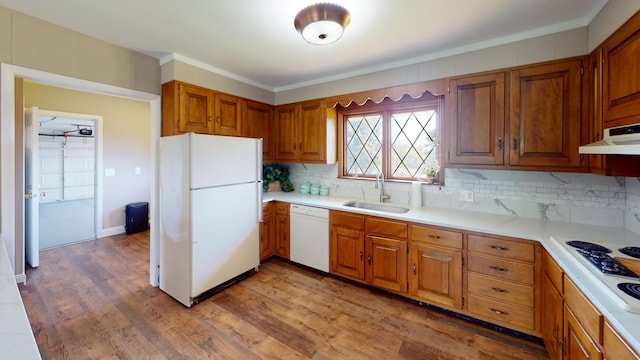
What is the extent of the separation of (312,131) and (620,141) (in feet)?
8.81

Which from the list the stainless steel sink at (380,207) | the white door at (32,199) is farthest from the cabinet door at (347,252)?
the white door at (32,199)

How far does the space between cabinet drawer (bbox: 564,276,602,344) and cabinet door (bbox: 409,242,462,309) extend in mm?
758

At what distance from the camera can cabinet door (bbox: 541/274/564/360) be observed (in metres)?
1.51

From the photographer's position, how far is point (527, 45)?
6.85 ft

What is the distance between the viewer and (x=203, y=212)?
2412 millimetres

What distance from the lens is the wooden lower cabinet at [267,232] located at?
3225 millimetres

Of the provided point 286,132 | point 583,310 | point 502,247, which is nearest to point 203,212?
point 286,132

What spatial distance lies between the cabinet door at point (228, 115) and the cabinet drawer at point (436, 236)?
234 cm

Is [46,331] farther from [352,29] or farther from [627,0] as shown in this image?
[627,0]

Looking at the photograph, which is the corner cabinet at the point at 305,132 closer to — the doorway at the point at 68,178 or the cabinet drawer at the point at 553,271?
the cabinet drawer at the point at 553,271

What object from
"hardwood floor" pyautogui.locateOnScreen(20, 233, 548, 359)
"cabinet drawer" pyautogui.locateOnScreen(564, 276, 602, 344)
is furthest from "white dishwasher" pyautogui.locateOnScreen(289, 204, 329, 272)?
"cabinet drawer" pyautogui.locateOnScreen(564, 276, 602, 344)

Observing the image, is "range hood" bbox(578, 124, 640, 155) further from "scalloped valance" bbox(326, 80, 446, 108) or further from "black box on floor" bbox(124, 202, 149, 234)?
"black box on floor" bbox(124, 202, 149, 234)

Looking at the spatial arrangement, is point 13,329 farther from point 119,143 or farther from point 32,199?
point 119,143

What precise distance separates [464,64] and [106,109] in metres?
5.36
